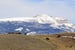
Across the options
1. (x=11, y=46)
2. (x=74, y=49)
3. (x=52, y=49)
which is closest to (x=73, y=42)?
(x=74, y=49)

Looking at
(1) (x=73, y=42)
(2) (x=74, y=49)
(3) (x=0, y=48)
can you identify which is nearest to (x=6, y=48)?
(3) (x=0, y=48)

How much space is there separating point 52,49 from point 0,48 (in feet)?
31.5

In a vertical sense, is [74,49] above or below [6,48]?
below

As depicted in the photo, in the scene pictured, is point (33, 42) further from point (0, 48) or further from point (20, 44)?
point (0, 48)

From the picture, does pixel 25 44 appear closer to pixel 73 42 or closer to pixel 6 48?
pixel 6 48

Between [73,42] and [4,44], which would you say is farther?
[73,42]

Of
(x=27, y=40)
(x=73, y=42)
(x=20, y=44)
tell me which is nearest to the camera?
(x=20, y=44)

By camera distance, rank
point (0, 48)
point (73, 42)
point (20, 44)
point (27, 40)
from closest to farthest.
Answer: point (0, 48), point (20, 44), point (27, 40), point (73, 42)

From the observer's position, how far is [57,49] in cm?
5922

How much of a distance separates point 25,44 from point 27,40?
4.04 metres

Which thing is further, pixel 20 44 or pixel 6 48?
pixel 20 44

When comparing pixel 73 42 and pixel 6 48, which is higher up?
pixel 6 48

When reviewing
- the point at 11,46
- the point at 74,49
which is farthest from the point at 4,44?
the point at 74,49

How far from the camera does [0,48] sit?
54.2 m
